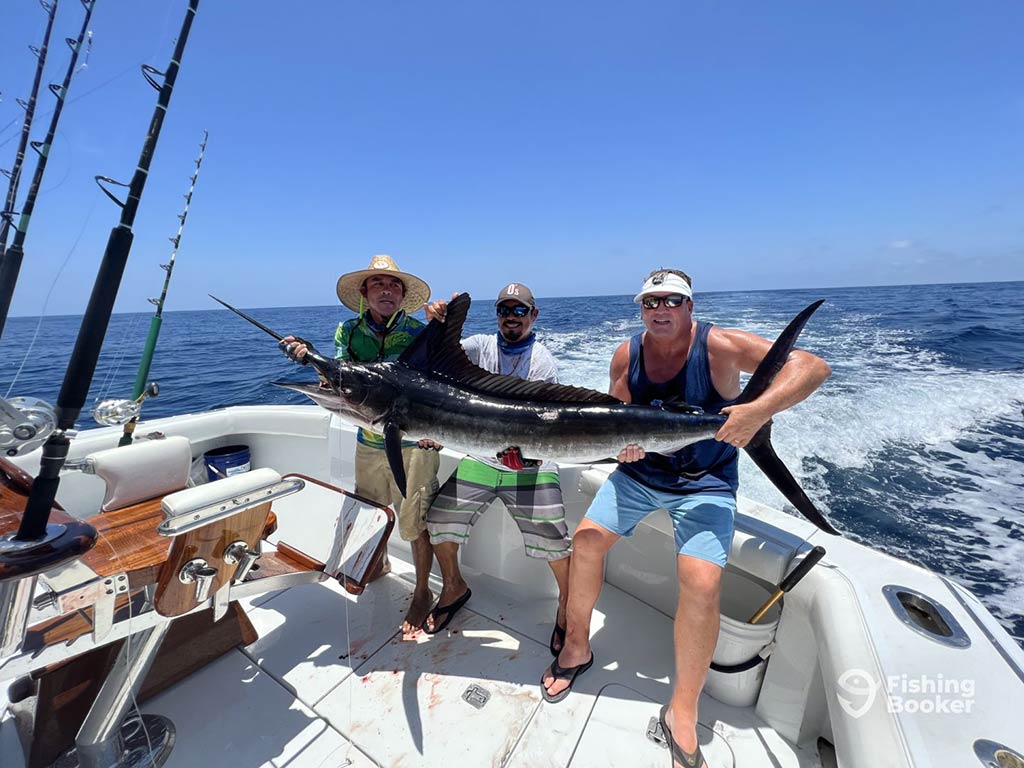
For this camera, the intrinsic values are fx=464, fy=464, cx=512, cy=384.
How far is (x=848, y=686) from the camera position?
1.49 m

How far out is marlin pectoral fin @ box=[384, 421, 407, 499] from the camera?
2.18m

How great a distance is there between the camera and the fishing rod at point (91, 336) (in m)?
1.28

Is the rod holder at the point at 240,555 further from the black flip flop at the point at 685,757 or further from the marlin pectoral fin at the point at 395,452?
the black flip flop at the point at 685,757

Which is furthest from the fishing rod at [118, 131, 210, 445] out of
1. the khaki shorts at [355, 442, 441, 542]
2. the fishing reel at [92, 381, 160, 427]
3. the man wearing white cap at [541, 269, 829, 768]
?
the man wearing white cap at [541, 269, 829, 768]

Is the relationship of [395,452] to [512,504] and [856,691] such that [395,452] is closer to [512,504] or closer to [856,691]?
[512,504]

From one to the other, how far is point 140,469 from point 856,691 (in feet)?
9.95

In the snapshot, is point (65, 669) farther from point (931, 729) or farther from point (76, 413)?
point (931, 729)

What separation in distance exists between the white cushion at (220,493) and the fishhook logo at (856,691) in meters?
1.98

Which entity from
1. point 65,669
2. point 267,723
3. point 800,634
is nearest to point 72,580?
point 65,669

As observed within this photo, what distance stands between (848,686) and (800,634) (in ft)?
1.76

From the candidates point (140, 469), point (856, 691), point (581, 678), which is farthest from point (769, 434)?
point (140, 469)

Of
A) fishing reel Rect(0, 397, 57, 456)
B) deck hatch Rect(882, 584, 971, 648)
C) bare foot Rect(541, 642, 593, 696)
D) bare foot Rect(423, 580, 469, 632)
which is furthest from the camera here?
bare foot Rect(423, 580, 469, 632)

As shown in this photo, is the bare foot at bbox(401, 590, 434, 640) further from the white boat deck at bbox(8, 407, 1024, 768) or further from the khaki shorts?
the khaki shorts

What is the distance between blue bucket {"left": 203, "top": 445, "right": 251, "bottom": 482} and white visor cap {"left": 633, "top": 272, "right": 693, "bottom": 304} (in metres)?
3.09
